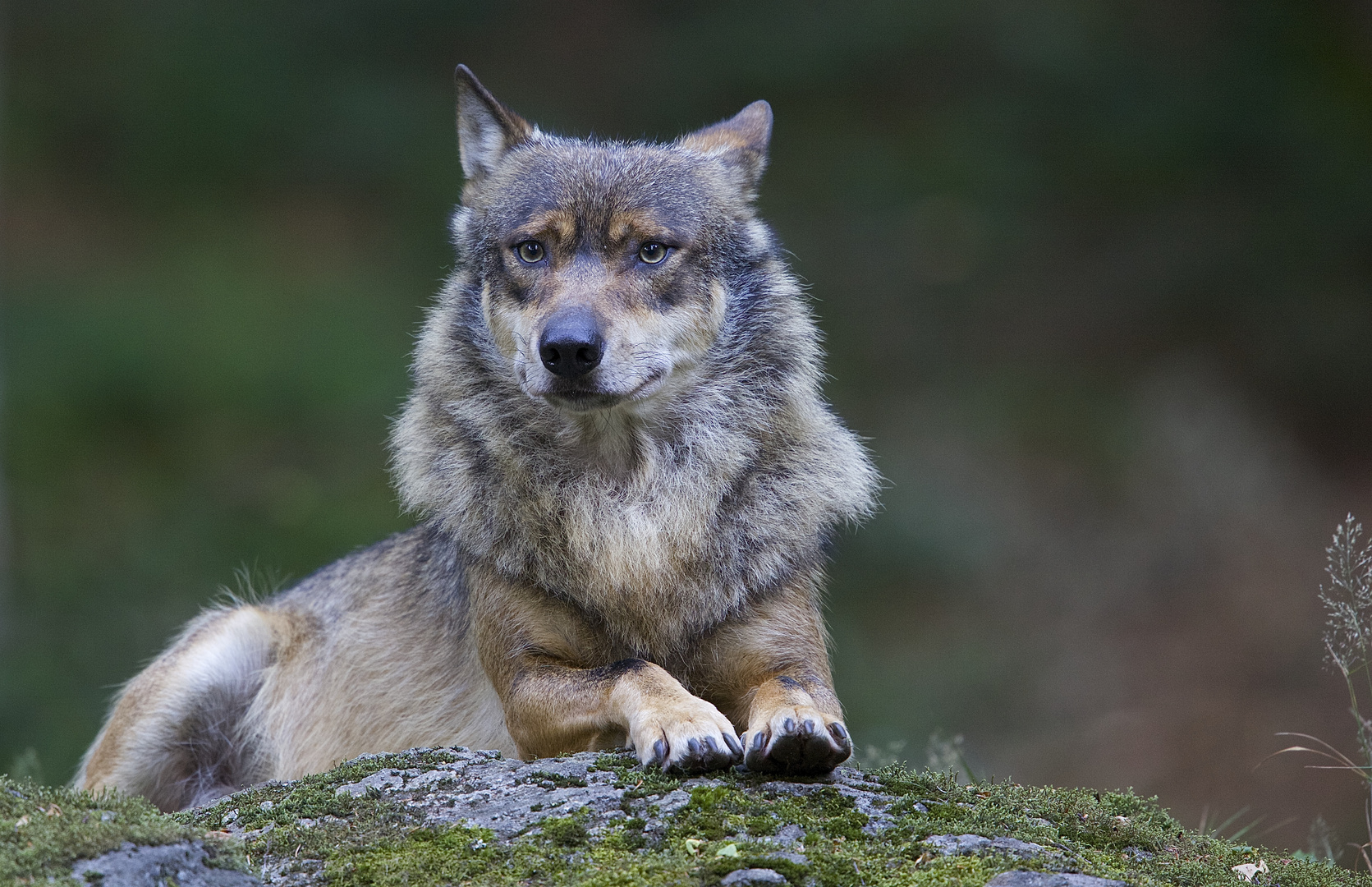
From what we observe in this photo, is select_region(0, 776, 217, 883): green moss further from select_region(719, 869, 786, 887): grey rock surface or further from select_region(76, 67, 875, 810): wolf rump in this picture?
select_region(76, 67, 875, 810): wolf rump

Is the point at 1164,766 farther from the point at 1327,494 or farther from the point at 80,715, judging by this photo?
the point at 80,715

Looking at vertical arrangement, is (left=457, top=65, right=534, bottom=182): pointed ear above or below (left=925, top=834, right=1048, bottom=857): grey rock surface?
above

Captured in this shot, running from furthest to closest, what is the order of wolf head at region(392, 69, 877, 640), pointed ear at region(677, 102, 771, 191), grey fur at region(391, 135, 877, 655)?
pointed ear at region(677, 102, 771, 191) < grey fur at region(391, 135, 877, 655) < wolf head at region(392, 69, 877, 640)

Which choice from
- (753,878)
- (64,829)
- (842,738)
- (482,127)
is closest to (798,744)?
(842,738)

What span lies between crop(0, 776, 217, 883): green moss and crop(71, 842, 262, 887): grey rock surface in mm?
26

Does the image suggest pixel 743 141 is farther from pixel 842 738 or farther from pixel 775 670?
pixel 842 738

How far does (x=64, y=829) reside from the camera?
3.11 meters

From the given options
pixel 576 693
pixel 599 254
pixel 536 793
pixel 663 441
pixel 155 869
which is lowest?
pixel 155 869

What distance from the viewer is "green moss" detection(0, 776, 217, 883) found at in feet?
9.76

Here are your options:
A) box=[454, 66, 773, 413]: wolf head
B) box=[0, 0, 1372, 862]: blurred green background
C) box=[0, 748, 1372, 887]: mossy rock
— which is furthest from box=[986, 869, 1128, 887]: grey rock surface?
box=[0, 0, 1372, 862]: blurred green background

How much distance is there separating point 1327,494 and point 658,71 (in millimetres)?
9188

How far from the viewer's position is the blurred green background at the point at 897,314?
12.2 meters

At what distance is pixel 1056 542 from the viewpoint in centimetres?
1370

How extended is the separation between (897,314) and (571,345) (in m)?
11.4
